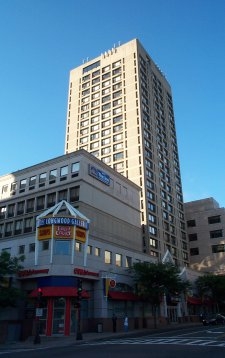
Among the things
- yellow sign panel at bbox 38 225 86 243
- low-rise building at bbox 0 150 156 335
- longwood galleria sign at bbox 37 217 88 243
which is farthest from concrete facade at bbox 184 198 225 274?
yellow sign panel at bbox 38 225 86 243

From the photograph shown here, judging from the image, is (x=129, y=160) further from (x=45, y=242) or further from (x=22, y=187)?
(x=45, y=242)

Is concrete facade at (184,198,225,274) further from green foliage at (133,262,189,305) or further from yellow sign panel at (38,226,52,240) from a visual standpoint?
yellow sign panel at (38,226,52,240)

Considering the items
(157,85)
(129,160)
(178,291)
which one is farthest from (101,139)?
(178,291)

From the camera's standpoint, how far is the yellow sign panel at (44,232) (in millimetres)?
Result: 40656

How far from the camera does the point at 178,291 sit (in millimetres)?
48219

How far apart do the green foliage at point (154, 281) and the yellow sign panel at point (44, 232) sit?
13.5 metres

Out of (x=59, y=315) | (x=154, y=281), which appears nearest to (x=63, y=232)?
(x=59, y=315)

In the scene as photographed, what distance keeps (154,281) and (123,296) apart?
4.48 m

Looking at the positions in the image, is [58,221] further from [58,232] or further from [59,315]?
[59,315]

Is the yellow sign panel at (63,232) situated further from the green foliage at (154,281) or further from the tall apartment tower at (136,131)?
the tall apartment tower at (136,131)

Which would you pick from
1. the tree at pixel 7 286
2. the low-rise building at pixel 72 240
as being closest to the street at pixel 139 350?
the low-rise building at pixel 72 240

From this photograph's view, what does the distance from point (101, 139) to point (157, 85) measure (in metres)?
28.4

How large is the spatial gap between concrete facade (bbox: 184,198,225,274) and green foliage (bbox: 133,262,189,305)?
1890 inches

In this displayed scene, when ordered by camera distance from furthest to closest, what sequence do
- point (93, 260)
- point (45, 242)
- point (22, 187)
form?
point (22, 187), point (93, 260), point (45, 242)
